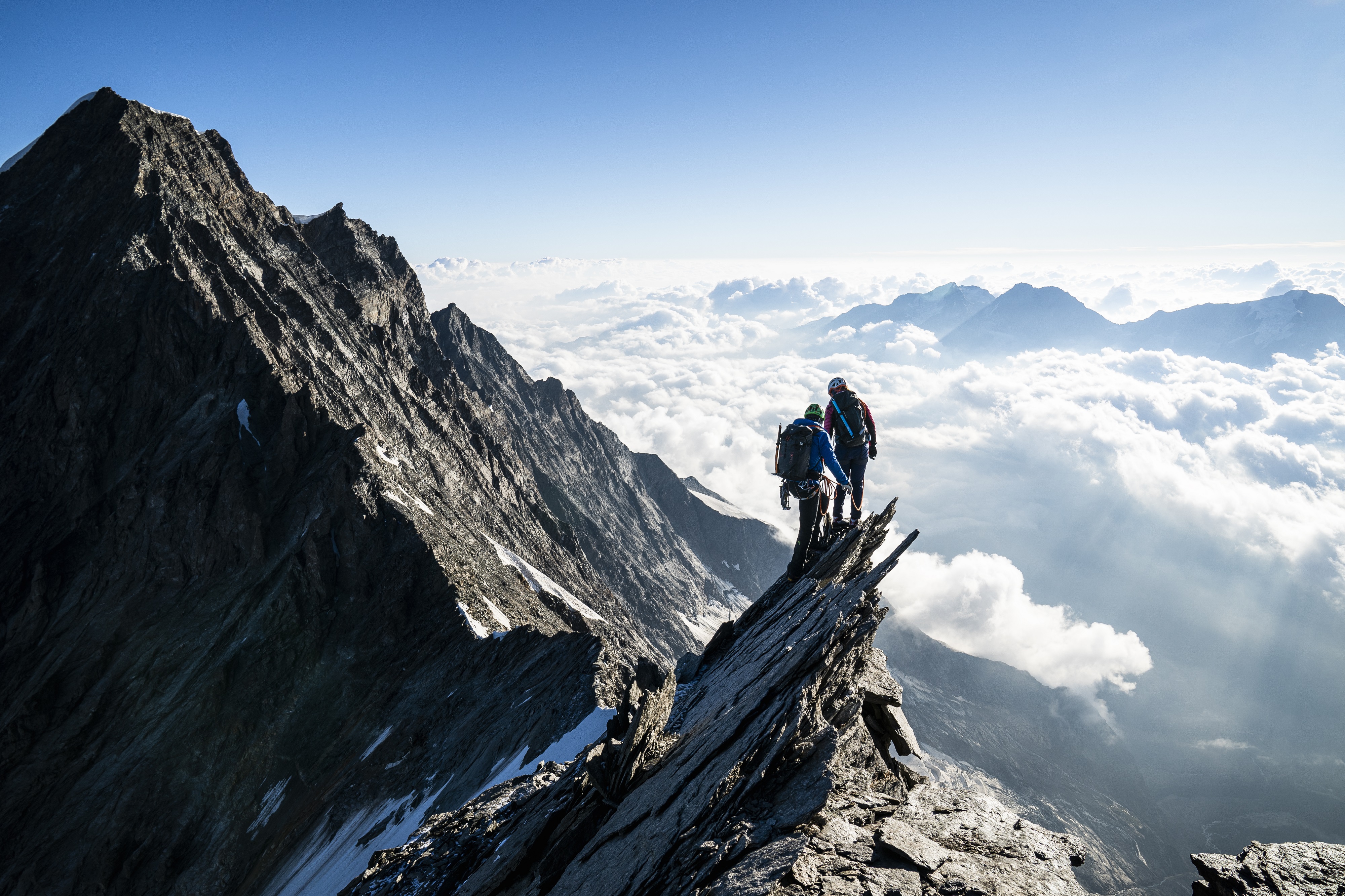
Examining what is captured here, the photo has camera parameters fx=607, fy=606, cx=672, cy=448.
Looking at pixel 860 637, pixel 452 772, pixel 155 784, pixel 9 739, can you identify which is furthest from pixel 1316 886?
pixel 9 739

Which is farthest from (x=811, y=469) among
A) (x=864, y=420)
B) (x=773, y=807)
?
(x=773, y=807)

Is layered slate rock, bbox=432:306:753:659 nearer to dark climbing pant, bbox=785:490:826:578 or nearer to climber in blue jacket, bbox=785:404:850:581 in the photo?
dark climbing pant, bbox=785:490:826:578

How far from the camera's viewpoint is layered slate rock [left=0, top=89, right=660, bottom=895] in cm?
3472

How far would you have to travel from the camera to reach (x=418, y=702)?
121 feet

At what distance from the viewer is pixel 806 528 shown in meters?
16.9

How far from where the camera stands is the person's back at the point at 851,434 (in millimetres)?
17344

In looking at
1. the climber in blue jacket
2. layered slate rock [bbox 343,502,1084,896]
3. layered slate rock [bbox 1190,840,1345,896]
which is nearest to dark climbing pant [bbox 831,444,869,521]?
the climber in blue jacket

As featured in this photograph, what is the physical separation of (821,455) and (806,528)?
2.51m

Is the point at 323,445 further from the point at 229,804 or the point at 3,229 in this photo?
the point at 3,229

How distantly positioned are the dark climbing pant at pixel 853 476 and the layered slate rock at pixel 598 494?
10696 centimetres

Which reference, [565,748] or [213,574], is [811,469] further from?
[213,574]

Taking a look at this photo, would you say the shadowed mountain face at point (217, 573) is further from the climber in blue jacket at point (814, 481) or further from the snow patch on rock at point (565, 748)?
the climber in blue jacket at point (814, 481)

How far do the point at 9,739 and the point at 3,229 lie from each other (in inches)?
1857

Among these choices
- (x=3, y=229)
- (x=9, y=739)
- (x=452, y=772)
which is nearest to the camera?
(x=452, y=772)
